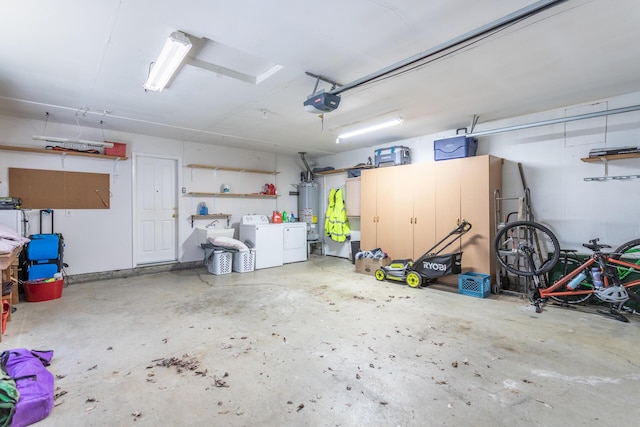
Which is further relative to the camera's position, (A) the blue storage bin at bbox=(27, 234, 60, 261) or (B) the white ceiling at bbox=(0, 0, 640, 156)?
(A) the blue storage bin at bbox=(27, 234, 60, 261)

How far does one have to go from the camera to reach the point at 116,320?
11.3ft

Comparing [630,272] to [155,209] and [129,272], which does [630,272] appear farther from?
[129,272]

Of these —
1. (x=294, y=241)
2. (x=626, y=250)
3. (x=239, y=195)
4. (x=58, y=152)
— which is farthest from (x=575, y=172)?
(x=58, y=152)

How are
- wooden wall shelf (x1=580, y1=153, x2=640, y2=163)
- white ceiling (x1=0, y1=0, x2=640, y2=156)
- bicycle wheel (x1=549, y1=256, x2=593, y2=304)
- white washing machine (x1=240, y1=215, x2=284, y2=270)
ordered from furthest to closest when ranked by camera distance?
white washing machine (x1=240, y1=215, x2=284, y2=270), bicycle wheel (x1=549, y1=256, x2=593, y2=304), wooden wall shelf (x1=580, y1=153, x2=640, y2=163), white ceiling (x1=0, y1=0, x2=640, y2=156)

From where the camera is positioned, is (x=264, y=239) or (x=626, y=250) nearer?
(x=626, y=250)

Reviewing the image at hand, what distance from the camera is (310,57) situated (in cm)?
281


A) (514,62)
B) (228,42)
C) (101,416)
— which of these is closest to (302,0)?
(228,42)

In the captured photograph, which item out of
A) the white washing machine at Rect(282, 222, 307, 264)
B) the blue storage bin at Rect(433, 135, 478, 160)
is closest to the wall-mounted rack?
the blue storage bin at Rect(433, 135, 478, 160)

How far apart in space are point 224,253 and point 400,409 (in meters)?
4.58

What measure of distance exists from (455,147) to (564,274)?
93.4 inches

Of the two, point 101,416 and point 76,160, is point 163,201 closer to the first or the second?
point 76,160

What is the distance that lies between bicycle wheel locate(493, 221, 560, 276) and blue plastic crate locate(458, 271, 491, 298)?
361mm

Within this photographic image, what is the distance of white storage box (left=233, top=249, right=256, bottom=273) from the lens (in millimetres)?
5945

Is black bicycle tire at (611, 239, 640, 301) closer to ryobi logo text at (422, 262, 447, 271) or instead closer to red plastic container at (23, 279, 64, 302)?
ryobi logo text at (422, 262, 447, 271)
